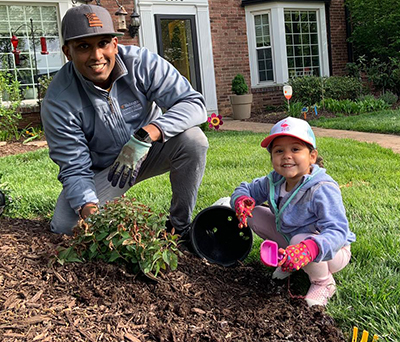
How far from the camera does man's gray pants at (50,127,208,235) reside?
2.80 m

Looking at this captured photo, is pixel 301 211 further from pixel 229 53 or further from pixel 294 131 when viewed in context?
pixel 229 53

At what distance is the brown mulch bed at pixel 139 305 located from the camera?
69.3 inches

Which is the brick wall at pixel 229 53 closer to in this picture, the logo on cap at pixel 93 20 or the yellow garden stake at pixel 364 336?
the logo on cap at pixel 93 20

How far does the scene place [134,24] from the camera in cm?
1030

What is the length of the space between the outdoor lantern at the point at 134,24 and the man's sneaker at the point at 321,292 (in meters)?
9.18

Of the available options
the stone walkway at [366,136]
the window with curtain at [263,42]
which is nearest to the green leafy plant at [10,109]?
the stone walkway at [366,136]

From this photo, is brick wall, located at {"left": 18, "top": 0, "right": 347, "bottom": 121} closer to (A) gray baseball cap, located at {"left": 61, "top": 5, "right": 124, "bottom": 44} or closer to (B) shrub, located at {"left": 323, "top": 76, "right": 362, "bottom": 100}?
(B) shrub, located at {"left": 323, "top": 76, "right": 362, "bottom": 100}

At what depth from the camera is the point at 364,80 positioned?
13.6 metres

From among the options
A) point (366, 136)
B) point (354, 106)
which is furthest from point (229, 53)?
point (366, 136)

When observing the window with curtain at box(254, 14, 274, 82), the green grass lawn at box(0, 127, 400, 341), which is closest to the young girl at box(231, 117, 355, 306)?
the green grass lawn at box(0, 127, 400, 341)

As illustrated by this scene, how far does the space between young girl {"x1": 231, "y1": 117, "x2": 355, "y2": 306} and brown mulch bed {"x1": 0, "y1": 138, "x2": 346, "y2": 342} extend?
17 centimetres

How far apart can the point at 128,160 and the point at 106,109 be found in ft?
1.46

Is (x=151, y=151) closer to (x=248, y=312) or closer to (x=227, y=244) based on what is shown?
(x=227, y=244)

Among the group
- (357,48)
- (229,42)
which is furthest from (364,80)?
(229,42)
